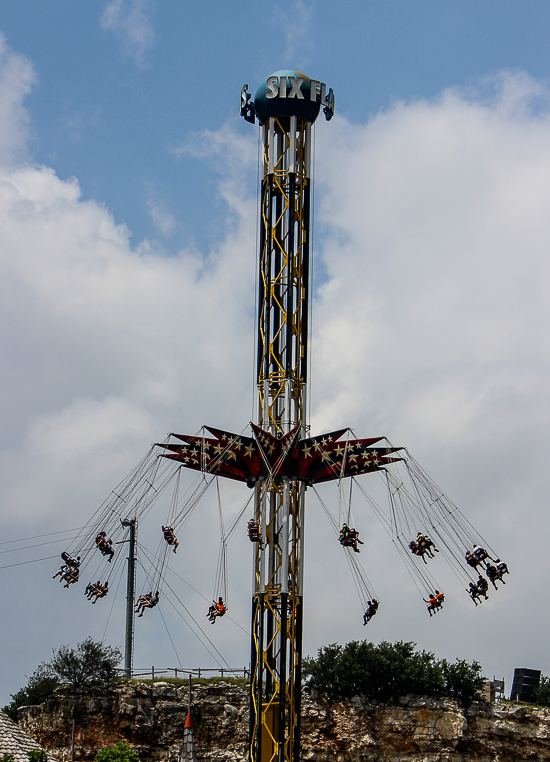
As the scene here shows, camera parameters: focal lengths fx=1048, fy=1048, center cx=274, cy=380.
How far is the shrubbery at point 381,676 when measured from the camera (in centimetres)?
5666

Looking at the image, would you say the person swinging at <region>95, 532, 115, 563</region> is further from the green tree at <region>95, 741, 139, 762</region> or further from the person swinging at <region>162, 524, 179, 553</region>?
the green tree at <region>95, 741, 139, 762</region>

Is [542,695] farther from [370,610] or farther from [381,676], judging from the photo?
[370,610]

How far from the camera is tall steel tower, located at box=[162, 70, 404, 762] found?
139ft

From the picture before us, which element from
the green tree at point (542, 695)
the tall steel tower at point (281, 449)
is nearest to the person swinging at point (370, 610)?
the tall steel tower at point (281, 449)

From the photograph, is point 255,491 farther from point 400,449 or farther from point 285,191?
point 285,191

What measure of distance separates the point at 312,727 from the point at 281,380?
66.7 feet

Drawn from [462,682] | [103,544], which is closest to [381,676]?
[462,682]

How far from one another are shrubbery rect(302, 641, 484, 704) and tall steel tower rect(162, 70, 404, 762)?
1460 centimetres

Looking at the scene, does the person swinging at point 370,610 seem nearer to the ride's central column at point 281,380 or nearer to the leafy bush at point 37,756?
the ride's central column at point 281,380

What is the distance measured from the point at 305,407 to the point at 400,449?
15.5ft

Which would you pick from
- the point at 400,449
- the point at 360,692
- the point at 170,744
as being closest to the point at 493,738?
the point at 360,692

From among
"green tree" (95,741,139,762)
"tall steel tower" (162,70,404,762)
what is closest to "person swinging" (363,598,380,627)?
"tall steel tower" (162,70,404,762)

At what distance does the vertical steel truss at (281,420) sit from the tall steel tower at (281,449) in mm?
44

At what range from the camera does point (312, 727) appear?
179ft
